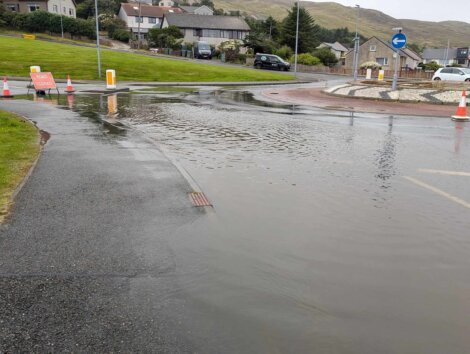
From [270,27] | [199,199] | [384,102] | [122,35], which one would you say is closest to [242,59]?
[270,27]

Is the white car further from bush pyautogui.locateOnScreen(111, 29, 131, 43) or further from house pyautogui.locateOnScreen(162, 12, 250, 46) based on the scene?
bush pyautogui.locateOnScreen(111, 29, 131, 43)

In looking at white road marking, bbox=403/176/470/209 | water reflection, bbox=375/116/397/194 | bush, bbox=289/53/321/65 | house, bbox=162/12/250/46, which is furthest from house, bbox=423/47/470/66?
white road marking, bbox=403/176/470/209

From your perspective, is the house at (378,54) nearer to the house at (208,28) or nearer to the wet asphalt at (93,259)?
the house at (208,28)

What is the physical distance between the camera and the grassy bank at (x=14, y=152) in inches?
255

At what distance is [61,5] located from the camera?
90.8 m

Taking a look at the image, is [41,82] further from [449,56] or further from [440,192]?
[449,56]

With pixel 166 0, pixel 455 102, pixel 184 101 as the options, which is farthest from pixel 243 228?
pixel 166 0

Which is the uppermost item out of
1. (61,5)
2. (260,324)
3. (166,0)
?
(166,0)

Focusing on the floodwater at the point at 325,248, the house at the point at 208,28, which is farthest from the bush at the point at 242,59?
the floodwater at the point at 325,248

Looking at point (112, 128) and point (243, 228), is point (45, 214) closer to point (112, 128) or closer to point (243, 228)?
point (243, 228)

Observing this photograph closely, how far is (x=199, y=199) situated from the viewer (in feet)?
20.7

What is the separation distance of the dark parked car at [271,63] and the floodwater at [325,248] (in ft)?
157

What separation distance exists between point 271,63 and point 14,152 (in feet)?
167

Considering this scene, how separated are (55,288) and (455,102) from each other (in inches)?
872
